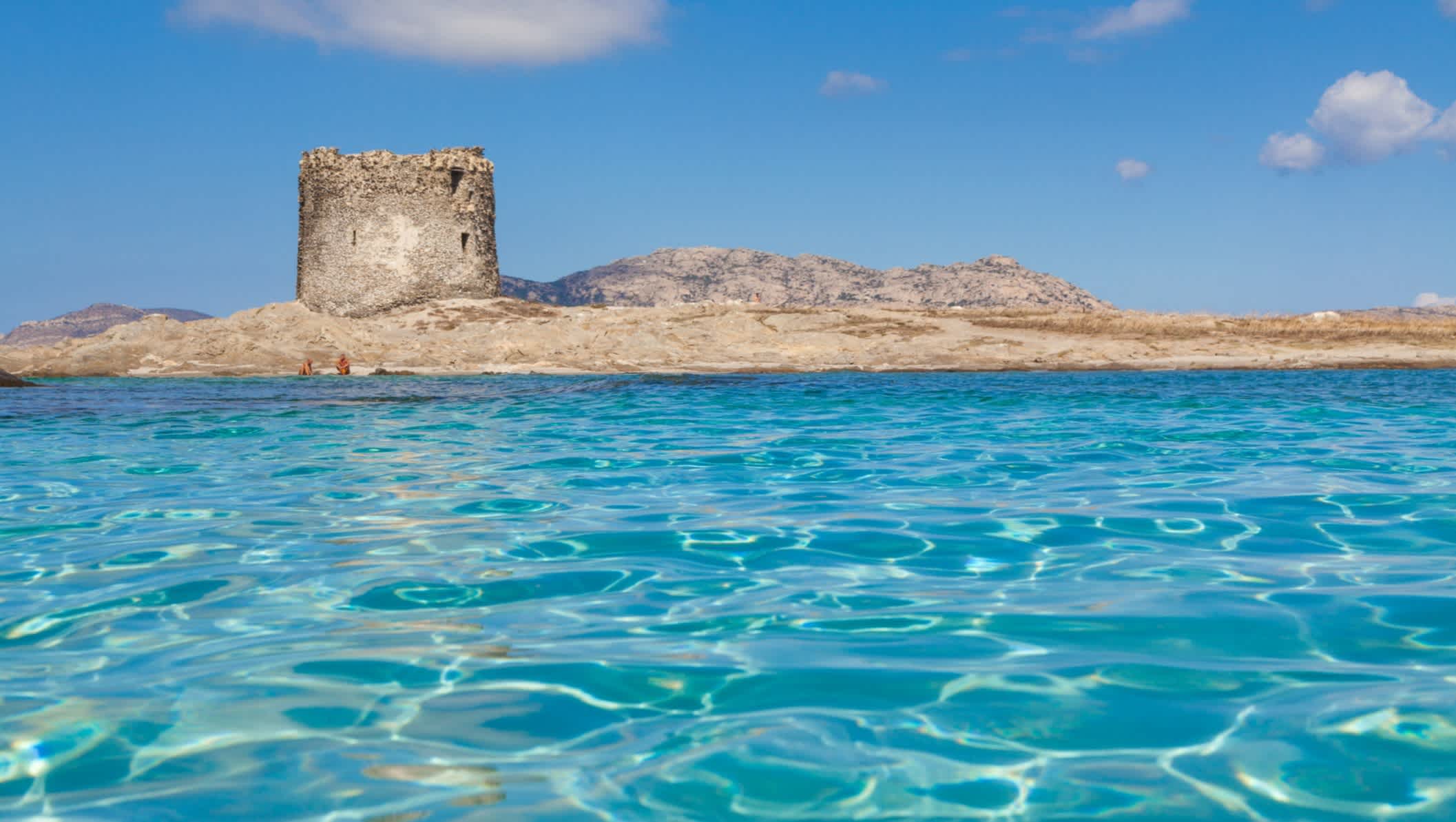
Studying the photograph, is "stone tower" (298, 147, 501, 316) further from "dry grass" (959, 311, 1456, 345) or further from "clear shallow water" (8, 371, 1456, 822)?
"clear shallow water" (8, 371, 1456, 822)

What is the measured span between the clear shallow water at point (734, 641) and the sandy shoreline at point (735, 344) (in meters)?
16.6

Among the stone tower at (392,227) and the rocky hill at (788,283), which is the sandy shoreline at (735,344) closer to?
the stone tower at (392,227)

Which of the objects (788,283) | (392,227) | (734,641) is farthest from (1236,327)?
(788,283)

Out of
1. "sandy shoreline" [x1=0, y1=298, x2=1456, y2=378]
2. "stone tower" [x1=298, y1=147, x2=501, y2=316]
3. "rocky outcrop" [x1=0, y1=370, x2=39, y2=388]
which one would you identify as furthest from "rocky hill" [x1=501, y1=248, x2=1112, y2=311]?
"rocky outcrop" [x1=0, y1=370, x2=39, y2=388]

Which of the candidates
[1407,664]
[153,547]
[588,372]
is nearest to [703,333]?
[588,372]

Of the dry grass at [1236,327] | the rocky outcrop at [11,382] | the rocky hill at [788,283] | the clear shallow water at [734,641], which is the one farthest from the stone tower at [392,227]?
the rocky hill at [788,283]

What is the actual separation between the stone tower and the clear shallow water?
22985 mm

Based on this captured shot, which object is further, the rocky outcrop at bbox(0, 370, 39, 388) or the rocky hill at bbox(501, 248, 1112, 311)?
the rocky hill at bbox(501, 248, 1112, 311)

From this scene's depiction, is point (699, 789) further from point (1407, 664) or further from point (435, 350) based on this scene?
point (435, 350)

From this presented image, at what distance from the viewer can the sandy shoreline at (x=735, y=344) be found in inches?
947

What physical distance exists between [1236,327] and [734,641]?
26.3 metres

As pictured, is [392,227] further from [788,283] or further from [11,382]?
[788,283]

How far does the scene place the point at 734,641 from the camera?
11.0ft

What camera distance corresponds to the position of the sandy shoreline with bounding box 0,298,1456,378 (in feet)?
78.9
